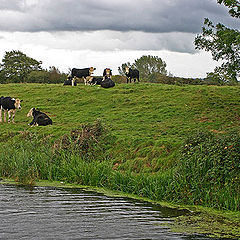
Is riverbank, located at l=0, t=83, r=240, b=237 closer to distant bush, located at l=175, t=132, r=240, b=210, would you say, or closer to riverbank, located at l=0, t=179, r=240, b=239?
distant bush, located at l=175, t=132, r=240, b=210

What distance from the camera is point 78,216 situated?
11.0m

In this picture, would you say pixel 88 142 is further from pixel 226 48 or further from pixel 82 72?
pixel 82 72

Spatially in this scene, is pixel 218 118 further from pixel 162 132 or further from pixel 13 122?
pixel 13 122

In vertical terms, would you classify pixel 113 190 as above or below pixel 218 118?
below

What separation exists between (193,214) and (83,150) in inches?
317

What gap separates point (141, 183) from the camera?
13.7 meters

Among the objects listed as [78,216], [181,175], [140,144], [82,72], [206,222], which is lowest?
[78,216]

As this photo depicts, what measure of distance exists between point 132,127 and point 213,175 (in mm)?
10918

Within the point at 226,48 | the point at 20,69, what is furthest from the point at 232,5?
the point at 20,69

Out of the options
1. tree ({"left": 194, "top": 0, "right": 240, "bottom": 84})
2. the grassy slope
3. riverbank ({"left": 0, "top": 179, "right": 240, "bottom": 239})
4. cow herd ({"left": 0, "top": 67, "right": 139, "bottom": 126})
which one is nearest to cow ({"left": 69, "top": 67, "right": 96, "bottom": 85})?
cow herd ({"left": 0, "top": 67, "right": 139, "bottom": 126})

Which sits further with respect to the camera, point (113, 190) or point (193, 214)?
point (113, 190)

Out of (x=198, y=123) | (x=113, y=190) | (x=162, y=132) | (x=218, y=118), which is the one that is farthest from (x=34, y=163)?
(x=218, y=118)

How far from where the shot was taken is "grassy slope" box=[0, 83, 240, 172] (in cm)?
1802

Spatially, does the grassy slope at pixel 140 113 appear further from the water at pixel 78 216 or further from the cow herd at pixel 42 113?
the water at pixel 78 216
